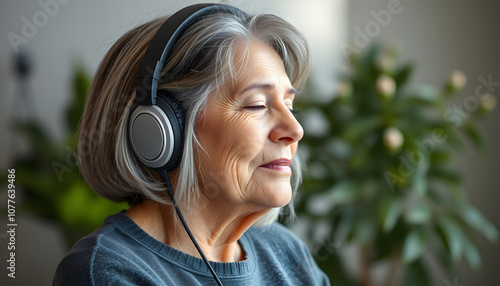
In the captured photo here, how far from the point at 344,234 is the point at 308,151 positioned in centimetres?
39

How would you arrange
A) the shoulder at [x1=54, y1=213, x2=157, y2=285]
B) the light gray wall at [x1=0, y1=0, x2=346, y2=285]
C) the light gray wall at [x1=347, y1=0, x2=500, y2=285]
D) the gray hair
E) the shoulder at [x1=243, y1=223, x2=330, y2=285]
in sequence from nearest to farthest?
the shoulder at [x1=54, y1=213, x2=157, y2=285], the gray hair, the shoulder at [x1=243, y1=223, x2=330, y2=285], the light gray wall at [x1=0, y1=0, x2=346, y2=285], the light gray wall at [x1=347, y1=0, x2=500, y2=285]

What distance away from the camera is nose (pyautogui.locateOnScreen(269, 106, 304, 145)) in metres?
0.80

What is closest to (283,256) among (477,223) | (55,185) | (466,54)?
(55,185)

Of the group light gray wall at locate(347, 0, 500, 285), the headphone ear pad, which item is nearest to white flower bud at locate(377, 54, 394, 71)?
light gray wall at locate(347, 0, 500, 285)

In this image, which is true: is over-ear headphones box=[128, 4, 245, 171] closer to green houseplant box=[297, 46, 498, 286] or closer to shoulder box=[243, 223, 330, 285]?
shoulder box=[243, 223, 330, 285]

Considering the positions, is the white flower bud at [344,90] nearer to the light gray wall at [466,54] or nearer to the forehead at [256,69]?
the light gray wall at [466,54]

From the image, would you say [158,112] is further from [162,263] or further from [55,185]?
[55,185]

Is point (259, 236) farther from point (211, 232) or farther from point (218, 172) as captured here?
point (218, 172)

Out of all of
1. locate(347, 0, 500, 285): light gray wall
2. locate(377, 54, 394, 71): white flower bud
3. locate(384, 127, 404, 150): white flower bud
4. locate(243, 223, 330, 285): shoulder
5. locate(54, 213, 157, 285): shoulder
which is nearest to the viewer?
locate(54, 213, 157, 285): shoulder

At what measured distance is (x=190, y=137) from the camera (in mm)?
787

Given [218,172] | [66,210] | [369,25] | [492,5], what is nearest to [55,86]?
[66,210]

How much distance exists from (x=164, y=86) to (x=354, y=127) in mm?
1185

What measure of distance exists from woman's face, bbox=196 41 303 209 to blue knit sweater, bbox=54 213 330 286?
0.13m

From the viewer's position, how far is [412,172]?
1817 millimetres
